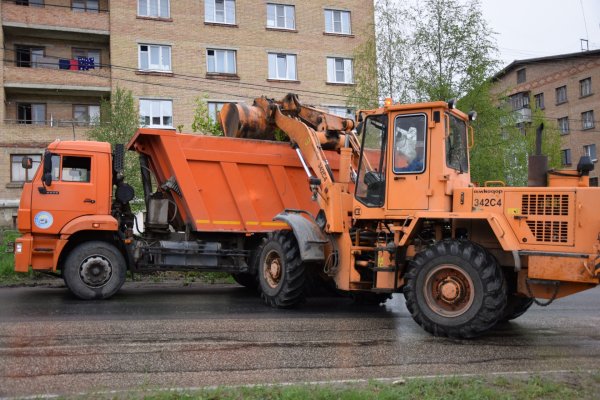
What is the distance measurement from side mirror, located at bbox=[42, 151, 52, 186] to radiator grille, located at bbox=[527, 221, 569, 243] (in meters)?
7.78

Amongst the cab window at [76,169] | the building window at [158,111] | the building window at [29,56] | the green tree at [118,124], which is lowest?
the cab window at [76,169]

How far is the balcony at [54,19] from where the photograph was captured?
29.5 m

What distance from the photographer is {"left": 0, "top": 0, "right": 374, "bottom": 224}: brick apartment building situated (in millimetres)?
29906

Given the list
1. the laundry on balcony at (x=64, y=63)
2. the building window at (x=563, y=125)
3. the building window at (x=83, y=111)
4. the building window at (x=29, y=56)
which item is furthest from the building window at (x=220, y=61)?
the building window at (x=563, y=125)

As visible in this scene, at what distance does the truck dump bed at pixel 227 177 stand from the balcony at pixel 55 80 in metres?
20.0

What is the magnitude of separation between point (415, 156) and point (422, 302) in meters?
2.06

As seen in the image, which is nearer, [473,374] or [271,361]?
[473,374]

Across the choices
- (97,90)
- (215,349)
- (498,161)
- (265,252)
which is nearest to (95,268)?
(265,252)

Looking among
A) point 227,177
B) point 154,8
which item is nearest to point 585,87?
point 154,8

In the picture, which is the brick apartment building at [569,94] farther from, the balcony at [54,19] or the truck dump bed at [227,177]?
the truck dump bed at [227,177]

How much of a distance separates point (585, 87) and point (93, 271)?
4453cm

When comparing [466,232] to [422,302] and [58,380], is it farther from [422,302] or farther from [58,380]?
[58,380]

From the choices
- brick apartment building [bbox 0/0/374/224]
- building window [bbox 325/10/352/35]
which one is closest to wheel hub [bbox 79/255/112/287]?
brick apartment building [bbox 0/0/374/224]

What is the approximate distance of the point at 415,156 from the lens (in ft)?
28.6
